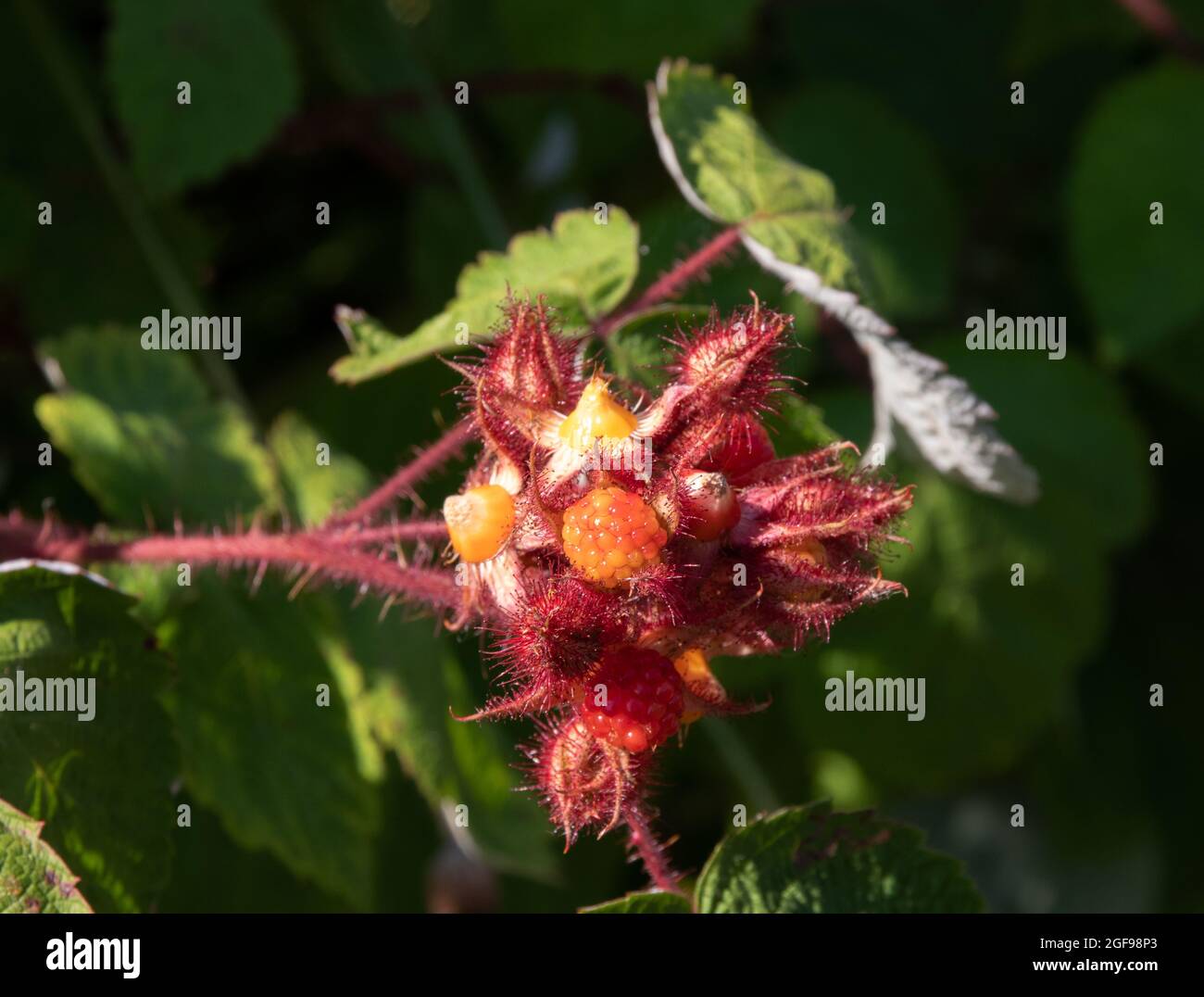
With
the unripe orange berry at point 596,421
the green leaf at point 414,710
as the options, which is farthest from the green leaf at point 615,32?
the unripe orange berry at point 596,421

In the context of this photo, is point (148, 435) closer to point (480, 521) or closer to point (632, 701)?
point (480, 521)

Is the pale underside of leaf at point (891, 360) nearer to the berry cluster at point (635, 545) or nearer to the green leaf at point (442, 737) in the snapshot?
the berry cluster at point (635, 545)

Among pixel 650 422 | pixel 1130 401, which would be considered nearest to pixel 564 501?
pixel 650 422

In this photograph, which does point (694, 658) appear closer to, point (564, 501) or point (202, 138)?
point (564, 501)

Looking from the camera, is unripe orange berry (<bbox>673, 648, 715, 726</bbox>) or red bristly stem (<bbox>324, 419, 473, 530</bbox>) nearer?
unripe orange berry (<bbox>673, 648, 715, 726</bbox>)

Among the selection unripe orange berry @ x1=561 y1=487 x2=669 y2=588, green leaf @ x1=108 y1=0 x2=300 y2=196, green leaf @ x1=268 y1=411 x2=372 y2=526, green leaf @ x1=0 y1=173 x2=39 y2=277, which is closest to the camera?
unripe orange berry @ x1=561 y1=487 x2=669 y2=588

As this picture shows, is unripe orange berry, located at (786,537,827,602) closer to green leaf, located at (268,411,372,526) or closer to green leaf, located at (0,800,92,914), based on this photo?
green leaf, located at (0,800,92,914)

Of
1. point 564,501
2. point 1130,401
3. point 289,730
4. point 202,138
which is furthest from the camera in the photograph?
point 1130,401

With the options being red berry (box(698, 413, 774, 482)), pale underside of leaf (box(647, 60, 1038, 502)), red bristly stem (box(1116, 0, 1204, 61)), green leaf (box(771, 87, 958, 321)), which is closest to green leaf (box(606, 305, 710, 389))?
pale underside of leaf (box(647, 60, 1038, 502))
